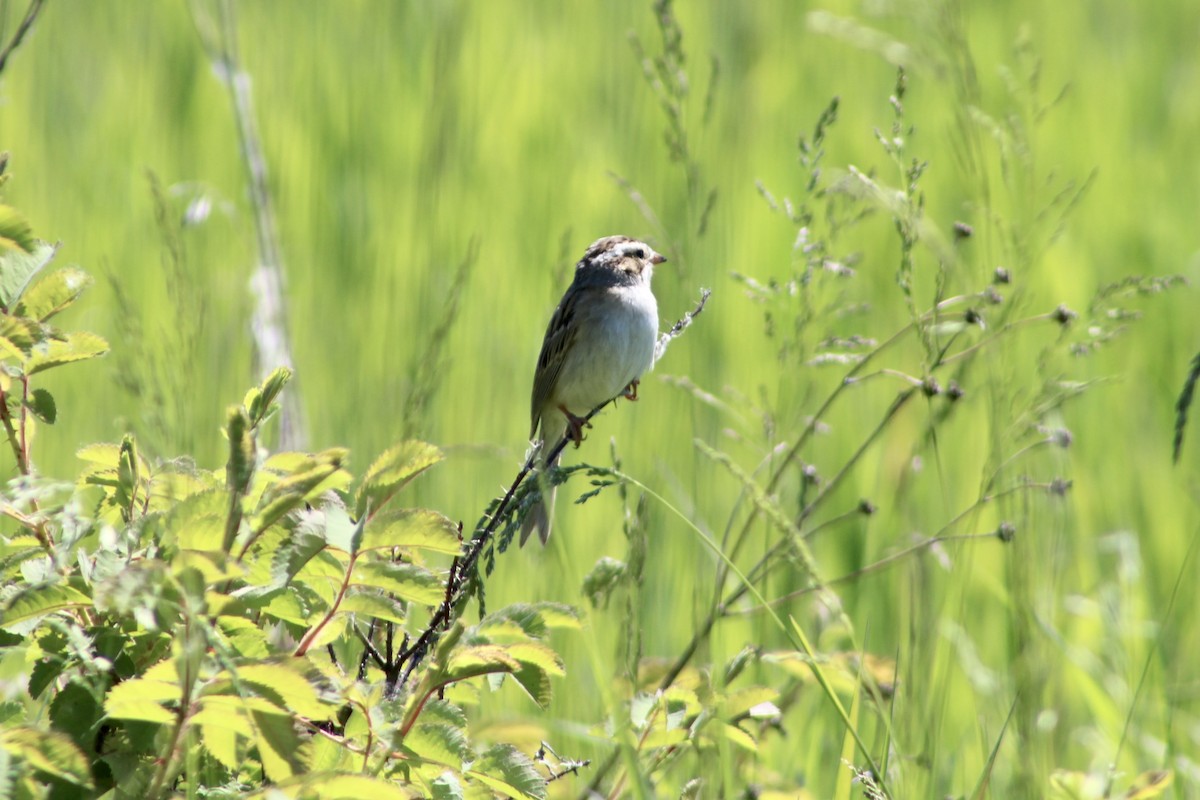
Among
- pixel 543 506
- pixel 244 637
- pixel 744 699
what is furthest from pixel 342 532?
pixel 543 506

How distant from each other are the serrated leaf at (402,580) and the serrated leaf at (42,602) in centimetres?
30

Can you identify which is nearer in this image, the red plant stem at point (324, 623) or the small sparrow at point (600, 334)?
the red plant stem at point (324, 623)

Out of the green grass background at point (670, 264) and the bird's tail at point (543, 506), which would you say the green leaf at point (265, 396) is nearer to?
the bird's tail at point (543, 506)

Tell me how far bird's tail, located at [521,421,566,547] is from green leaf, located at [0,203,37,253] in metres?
0.71

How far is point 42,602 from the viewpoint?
1.45 meters

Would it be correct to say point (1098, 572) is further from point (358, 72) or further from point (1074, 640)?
point (358, 72)

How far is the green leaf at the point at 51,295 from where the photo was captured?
177 cm

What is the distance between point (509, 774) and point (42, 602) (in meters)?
0.58

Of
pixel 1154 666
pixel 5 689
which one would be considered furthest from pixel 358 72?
pixel 5 689

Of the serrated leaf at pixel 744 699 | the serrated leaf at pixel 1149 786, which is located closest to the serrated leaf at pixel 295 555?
the serrated leaf at pixel 744 699

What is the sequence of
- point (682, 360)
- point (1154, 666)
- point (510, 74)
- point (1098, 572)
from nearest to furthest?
1. point (1154, 666)
2. point (1098, 572)
3. point (682, 360)
4. point (510, 74)

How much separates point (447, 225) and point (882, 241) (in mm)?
2192

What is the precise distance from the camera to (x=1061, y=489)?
217cm

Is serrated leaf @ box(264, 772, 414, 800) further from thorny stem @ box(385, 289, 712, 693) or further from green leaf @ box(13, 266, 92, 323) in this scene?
green leaf @ box(13, 266, 92, 323)
